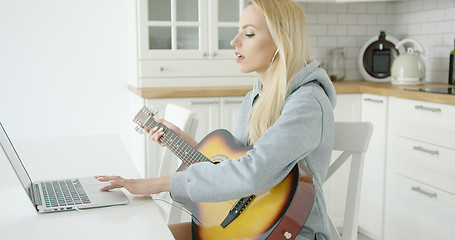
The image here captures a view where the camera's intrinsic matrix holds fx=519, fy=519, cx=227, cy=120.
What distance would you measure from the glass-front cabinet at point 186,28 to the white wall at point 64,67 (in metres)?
0.39

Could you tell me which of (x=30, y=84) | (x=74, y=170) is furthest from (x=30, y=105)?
(x=74, y=170)

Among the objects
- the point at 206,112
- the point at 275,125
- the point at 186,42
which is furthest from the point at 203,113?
the point at 275,125

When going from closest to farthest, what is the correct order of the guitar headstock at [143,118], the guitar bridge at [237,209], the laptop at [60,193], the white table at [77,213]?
the white table at [77,213] < the laptop at [60,193] < the guitar bridge at [237,209] < the guitar headstock at [143,118]

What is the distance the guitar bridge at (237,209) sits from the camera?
1377 millimetres

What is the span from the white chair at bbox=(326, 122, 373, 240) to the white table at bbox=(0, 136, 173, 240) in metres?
0.60

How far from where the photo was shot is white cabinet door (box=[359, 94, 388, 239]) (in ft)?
9.96

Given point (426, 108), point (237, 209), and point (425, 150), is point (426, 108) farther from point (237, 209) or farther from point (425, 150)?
point (237, 209)

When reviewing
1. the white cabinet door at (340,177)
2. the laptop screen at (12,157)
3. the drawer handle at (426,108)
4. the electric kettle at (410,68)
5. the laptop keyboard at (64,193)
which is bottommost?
the white cabinet door at (340,177)

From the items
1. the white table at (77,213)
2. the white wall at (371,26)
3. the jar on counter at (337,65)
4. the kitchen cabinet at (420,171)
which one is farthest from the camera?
the jar on counter at (337,65)

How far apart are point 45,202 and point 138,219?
264 millimetres

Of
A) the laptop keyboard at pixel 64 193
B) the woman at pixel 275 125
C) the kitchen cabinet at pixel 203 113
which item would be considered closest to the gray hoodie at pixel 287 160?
the woman at pixel 275 125

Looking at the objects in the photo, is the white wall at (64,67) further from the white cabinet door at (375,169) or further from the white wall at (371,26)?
the white cabinet door at (375,169)

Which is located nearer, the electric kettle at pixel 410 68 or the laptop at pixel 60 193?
the laptop at pixel 60 193

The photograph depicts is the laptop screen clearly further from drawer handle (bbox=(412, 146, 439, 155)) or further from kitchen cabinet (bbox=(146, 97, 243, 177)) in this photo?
drawer handle (bbox=(412, 146, 439, 155))
